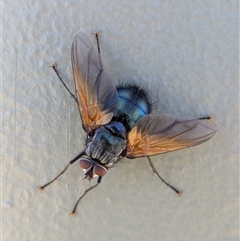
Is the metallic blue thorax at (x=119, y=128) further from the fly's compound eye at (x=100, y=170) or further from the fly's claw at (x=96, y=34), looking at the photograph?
the fly's claw at (x=96, y=34)

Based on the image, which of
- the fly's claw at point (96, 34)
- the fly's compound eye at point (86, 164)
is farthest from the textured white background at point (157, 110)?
the fly's compound eye at point (86, 164)

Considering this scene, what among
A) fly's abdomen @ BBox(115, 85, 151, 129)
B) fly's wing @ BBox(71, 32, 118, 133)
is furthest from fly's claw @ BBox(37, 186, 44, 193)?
fly's abdomen @ BBox(115, 85, 151, 129)

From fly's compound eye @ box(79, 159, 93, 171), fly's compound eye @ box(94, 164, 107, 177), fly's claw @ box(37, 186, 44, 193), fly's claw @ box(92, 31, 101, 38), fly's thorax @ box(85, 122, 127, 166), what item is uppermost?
fly's claw @ box(92, 31, 101, 38)

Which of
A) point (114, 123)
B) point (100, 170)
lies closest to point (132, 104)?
point (114, 123)

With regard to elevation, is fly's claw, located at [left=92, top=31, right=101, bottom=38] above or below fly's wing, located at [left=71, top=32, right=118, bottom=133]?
above

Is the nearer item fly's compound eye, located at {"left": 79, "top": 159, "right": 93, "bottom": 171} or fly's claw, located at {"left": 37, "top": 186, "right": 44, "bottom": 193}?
fly's compound eye, located at {"left": 79, "top": 159, "right": 93, "bottom": 171}

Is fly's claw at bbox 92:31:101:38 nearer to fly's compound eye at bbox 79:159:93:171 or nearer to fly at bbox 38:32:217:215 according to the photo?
fly at bbox 38:32:217:215
